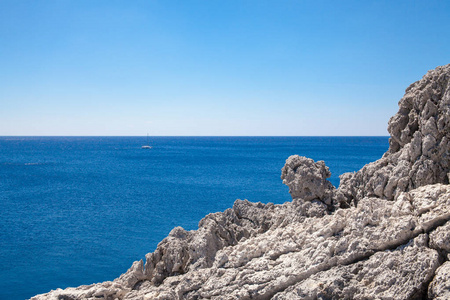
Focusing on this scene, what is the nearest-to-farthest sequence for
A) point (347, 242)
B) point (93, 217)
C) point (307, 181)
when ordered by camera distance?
point (347, 242)
point (307, 181)
point (93, 217)

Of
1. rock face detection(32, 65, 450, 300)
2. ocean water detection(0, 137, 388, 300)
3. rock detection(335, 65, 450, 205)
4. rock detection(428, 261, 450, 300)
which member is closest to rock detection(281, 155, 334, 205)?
rock face detection(32, 65, 450, 300)

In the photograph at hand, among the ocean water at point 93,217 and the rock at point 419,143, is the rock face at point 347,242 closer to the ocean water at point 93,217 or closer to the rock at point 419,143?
the rock at point 419,143

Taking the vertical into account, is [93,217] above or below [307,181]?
below

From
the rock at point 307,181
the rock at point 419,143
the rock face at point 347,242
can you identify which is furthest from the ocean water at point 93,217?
the rock at point 419,143

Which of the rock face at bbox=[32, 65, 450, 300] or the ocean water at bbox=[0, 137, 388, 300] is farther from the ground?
the rock face at bbox=[32, 65, 450, 300]

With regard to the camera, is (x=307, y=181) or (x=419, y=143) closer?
(x=419, y=143)

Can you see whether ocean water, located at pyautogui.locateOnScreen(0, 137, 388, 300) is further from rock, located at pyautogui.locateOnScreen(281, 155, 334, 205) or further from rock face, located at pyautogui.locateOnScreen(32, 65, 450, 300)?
rock, located at pyautogui.locateOnScreen(281, 155, 334, 205)

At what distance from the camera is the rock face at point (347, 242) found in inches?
347

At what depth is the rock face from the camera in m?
8.80

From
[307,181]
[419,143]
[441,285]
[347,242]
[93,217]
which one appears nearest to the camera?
[441,285]

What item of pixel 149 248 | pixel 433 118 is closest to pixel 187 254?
pixel 433 118

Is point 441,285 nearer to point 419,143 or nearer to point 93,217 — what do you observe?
point 419,143

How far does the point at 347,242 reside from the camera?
9.71 metres

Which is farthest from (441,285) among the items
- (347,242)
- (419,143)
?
(419,143)
